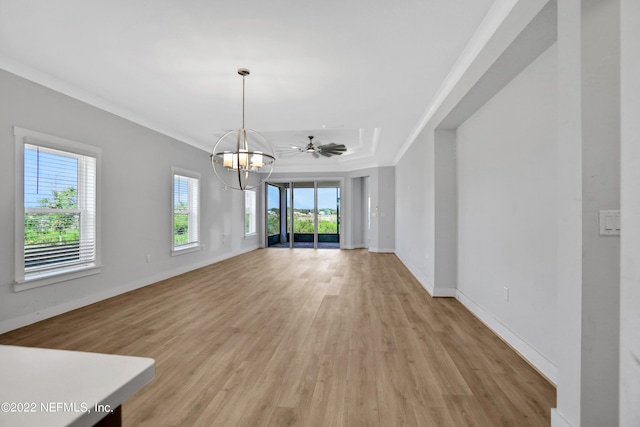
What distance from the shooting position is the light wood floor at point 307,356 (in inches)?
67.8

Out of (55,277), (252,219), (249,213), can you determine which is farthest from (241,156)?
(252,219)

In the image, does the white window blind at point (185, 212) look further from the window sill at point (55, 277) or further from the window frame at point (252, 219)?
the window frame at point (252, 219)

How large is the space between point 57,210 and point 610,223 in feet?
15.5

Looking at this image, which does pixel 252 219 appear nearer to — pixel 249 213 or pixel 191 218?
pixel 249 213

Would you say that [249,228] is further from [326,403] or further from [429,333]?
[326,403]

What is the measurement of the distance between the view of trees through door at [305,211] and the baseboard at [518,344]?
6.17 m

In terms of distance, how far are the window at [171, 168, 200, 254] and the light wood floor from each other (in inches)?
51.7

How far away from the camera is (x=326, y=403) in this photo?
5.91 feet

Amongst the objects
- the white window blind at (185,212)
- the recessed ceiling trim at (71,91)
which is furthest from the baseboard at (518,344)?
the recessed ceiling trim at (71,91)

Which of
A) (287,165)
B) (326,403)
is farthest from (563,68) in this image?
(287,165)

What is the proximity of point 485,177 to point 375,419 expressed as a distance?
247 centimetres

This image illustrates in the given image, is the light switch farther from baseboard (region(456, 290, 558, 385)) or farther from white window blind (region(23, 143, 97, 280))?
white window blind (region(23, 143, 97, 280))

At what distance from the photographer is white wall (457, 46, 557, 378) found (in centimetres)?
205

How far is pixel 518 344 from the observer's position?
2.42m
